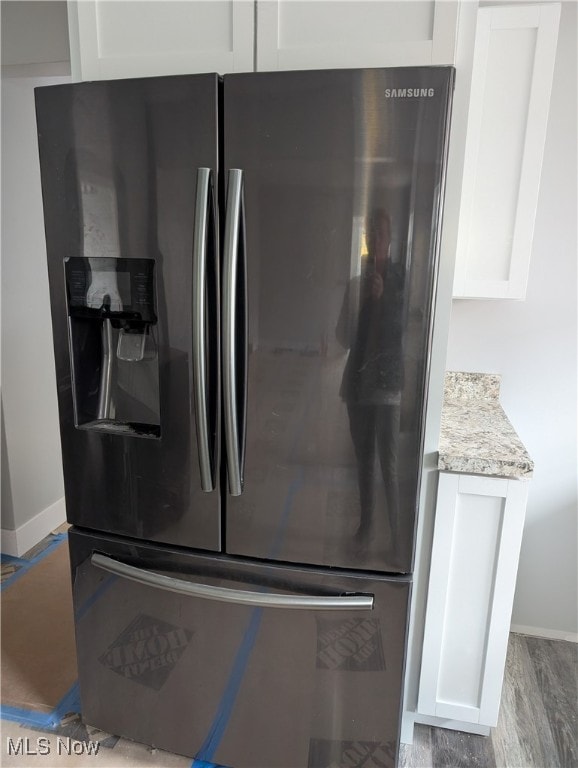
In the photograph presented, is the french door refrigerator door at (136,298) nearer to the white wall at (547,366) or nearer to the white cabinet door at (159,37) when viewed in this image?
the white cabinet door at (159,37)

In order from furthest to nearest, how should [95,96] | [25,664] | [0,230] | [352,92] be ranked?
[0,230]
[25,664]
[95,96]
[352,92]

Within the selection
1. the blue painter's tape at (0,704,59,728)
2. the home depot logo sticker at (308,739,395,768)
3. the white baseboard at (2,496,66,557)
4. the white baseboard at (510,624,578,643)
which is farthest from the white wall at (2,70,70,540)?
the white baseboard at (510,624,578,643)

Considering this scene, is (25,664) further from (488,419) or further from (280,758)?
(488,419)

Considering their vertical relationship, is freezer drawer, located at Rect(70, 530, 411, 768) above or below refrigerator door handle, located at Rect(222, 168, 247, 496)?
below

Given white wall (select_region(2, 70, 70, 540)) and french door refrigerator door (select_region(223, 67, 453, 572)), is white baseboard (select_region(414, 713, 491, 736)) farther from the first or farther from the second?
white wall (select_region(2, 70, 70, 540))

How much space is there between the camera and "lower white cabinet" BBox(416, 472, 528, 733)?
1451mm

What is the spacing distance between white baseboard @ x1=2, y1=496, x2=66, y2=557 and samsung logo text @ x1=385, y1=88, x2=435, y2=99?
2.50 m

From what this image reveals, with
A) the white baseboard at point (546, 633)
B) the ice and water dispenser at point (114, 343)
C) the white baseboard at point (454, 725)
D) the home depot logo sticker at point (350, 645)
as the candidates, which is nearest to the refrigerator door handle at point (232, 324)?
the ice and water dispenser at point (114, 343)

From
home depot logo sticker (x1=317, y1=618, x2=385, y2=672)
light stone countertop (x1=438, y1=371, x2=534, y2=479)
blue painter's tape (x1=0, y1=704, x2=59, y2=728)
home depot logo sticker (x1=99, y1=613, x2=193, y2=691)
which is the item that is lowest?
blue painter's tape (x1=0, y1=704, x2=59, y2=728)

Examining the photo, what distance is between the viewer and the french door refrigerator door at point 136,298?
119 cm

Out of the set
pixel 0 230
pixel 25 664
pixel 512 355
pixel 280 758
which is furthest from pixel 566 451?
pixel 0 230

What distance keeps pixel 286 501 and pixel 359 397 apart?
32 centimetres

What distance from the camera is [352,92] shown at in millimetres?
1098

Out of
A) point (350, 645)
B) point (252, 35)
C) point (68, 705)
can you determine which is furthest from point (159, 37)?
point (68, 705)
